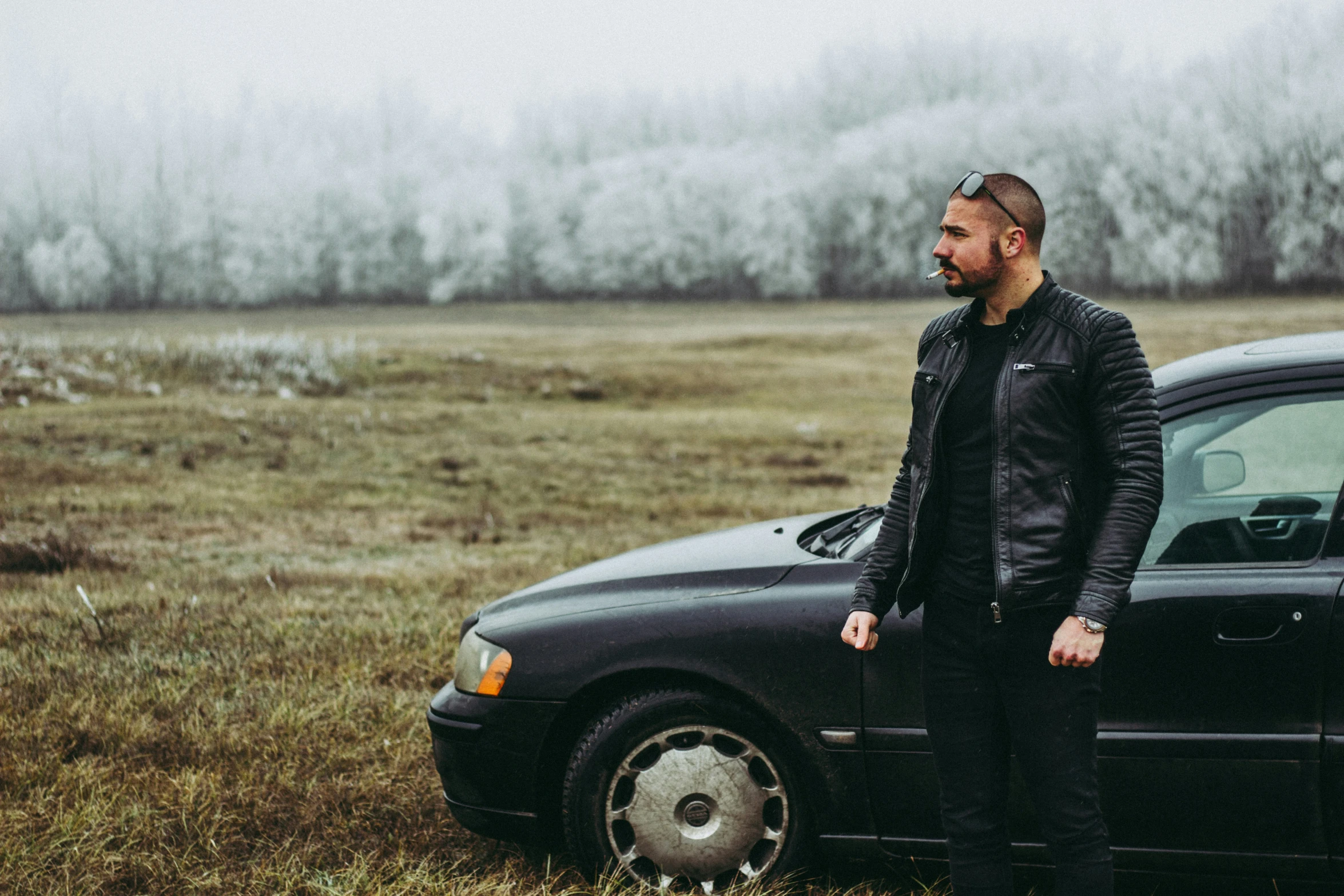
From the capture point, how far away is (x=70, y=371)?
20516 millimetres

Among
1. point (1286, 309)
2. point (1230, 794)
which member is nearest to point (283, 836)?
point (1230, 794)

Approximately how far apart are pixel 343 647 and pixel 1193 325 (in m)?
17.5

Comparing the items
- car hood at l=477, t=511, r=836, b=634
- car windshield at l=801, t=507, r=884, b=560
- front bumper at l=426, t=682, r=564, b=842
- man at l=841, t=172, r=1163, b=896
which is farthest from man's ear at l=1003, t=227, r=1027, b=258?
front bumper at l=426, t=682, r=564, b=842

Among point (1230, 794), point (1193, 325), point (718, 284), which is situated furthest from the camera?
point (718, 284)

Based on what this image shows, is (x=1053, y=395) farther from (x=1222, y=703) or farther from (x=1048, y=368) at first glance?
(x=1222, y=703)

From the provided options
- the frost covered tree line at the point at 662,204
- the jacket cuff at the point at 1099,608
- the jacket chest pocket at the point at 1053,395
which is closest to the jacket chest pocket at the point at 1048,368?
the jacket chest pocket at the point at 1053,395

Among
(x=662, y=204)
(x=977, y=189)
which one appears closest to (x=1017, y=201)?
(x=977, y=189)

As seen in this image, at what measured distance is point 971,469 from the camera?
85.3 inches

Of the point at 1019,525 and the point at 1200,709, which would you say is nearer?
the point at 1019,525

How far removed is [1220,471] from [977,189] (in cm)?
154

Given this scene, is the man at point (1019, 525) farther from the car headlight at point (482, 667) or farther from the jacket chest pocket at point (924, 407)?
the car headlight at point (482, 667)

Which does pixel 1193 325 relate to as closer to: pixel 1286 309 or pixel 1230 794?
pixel 1286 309

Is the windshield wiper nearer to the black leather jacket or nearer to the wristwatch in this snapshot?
the black leather jacket

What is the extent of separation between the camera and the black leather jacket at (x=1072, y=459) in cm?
201
